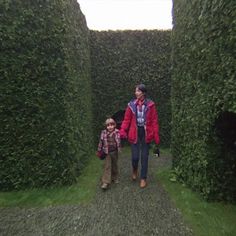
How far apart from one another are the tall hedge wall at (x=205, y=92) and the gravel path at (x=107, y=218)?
0.94m

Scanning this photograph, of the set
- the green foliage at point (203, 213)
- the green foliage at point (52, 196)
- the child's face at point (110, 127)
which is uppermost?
the child's face at point (110, 127)

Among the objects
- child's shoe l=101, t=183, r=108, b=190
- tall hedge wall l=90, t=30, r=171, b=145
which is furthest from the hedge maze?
tall hedge wall l=90, t=30, r=171, b=145

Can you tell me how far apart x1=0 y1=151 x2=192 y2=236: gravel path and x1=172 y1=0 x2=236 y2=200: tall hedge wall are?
0.94 metres

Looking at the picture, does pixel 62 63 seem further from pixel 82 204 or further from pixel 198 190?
pixel 198 190

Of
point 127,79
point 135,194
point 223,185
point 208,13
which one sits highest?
point 208,13

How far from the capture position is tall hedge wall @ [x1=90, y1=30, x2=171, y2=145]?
11883 mm

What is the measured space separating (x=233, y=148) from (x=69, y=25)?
4.60 meters

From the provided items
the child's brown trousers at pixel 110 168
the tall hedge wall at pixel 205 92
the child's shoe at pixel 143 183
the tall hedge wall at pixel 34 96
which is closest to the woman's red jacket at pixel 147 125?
the child's brown trousers at pixel 110 168

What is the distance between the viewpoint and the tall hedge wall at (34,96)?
6.58 metres

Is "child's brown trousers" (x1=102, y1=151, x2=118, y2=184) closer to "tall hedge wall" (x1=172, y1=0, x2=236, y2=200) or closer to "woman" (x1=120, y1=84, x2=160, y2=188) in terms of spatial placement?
"woman" (x1=120, y1=84, x2=160, y2=188)

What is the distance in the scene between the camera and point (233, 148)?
5984 mm

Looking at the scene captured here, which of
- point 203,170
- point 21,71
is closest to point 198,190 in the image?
point 203,170

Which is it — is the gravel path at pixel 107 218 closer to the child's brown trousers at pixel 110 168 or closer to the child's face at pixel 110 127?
the child's brown trousers at pixel 110 168

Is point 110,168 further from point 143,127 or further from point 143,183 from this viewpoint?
point 143,127
